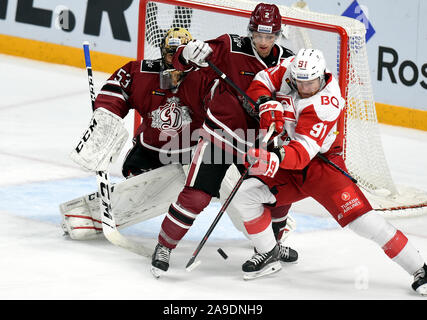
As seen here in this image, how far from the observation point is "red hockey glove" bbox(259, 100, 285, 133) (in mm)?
3562

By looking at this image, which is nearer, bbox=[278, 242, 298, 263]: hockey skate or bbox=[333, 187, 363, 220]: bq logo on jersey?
bbox=[333, 187, 363, 220]: bq logo on jersey

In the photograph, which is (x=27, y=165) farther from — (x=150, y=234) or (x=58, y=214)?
(x=150, y=234)

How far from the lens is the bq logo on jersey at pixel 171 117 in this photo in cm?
415

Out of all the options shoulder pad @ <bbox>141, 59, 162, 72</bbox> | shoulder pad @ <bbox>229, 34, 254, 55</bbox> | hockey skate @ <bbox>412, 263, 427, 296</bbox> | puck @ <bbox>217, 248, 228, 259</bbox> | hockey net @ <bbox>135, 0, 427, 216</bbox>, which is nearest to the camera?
hockey skate @ <bbox>412, 263, 427, 296</bbox>

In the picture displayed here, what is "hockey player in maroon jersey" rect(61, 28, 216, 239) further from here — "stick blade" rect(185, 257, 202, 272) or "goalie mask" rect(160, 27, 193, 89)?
"stick blade" rect(185, 257, 202, 272)

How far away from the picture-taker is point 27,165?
5.42 metres

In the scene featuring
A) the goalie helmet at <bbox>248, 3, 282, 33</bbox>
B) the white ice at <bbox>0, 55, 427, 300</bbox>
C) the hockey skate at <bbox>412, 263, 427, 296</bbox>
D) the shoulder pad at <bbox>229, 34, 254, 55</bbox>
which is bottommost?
the white ice at <bbox>0, 55, 427, 300</bbox>

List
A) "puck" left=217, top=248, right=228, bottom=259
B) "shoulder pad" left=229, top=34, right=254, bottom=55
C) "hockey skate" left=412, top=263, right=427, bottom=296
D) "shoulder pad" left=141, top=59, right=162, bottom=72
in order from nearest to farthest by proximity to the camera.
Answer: "hockey skate" left=412, top=263, right=427, bottom=296
"shoulder pad" left=229, top=34, right=254, bottom=55
"puck" left=217, top=248, right=228, bottom=259
"shoulder pad" left=141, top=59, right=162, bottom=72

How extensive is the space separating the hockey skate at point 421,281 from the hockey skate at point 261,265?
565 millimetres

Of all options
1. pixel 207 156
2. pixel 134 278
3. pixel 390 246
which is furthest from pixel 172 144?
pixel 390 246

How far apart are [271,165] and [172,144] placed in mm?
885

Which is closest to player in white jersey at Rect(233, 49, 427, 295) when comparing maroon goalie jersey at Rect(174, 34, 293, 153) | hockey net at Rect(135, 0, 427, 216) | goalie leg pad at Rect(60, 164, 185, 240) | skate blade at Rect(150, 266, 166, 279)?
maroon goalie jersey at Rect(174, 34, 293, 153)

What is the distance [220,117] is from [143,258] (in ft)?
2.25

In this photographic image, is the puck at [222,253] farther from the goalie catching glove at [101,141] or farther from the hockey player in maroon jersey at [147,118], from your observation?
the goalie catching glove at [101,141]
